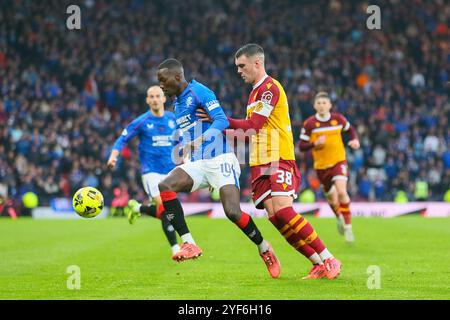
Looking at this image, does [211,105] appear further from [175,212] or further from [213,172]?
[175,212]

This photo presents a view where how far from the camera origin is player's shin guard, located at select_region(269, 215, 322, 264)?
9.82 meters

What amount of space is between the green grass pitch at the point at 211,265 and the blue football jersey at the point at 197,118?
1.58 meters

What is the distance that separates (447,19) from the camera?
34469 mm

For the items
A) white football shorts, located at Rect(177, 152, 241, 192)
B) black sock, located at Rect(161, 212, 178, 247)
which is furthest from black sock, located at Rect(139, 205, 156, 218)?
white football shorts, located at Rect(177, 152, 241, 192)

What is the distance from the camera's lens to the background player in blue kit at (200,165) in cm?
1008

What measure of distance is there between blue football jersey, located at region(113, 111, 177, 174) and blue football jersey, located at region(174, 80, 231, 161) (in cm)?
343

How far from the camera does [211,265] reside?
11.7 meters

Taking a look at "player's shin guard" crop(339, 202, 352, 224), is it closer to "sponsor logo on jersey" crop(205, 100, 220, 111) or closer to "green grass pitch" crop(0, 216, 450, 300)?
"green grass pitch" crop(0, 216, 450, 300)

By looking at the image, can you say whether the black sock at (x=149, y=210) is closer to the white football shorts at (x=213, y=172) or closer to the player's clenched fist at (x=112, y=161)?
the player's clenched fist at (x=112, y=161)

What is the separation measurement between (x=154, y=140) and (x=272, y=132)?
4367 mm

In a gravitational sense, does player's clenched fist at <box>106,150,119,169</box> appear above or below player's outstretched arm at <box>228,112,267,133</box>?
below

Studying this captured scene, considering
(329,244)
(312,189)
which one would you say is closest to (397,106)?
(312,189)

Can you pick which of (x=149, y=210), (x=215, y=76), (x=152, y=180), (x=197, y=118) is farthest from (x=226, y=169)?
(x=215, y=76)

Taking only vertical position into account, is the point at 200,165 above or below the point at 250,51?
below
